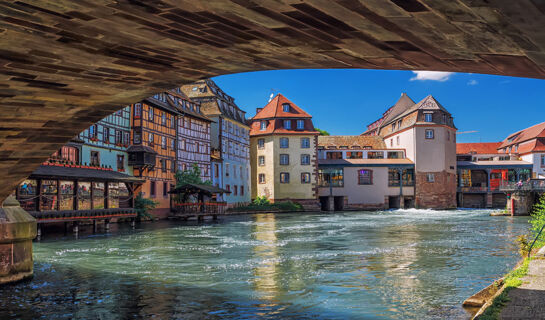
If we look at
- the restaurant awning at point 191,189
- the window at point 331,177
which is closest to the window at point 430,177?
the window at point 331,177

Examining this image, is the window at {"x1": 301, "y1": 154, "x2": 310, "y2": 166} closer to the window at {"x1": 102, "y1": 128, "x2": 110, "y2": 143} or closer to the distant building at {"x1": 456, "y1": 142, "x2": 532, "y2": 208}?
the distant building at {"x1": 456, "y1": 142, "x2": 532, "y2": 208}

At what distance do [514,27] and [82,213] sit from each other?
29467 mm

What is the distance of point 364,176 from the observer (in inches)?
2520

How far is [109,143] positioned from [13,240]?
2582 cm

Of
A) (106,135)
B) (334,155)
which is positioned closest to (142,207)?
(106,135)

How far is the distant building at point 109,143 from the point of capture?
3509 cm

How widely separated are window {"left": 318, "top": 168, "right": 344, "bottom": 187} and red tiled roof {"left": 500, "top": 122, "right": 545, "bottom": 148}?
2750cm

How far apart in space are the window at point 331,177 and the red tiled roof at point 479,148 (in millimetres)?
26758

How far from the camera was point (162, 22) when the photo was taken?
11.6ft

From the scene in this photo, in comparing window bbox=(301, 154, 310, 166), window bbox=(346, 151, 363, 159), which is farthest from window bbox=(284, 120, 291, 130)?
window bbox=(346, 151, 363, 159)

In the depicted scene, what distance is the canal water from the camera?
33.3ft

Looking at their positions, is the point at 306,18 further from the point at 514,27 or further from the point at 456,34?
the point at 514,27

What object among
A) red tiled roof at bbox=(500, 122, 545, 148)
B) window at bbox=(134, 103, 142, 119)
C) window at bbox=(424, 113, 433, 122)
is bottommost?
window at bbox=(134, 103, 142, 119)

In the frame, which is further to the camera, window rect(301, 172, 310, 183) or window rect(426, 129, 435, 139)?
window rect(426, 129, 435, 139)
